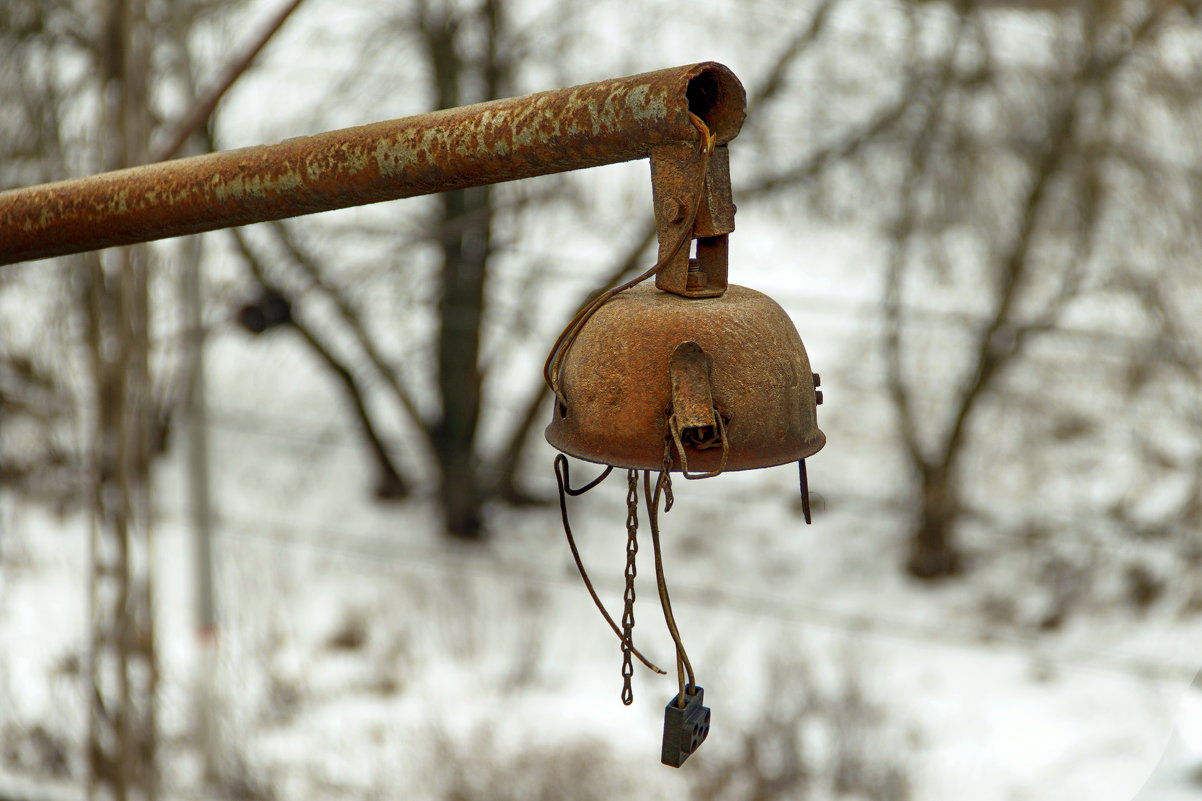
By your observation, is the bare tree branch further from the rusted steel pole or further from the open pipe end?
the open pipe end

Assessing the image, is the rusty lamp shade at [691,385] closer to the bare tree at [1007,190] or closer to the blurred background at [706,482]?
the blurred background at [706,482]

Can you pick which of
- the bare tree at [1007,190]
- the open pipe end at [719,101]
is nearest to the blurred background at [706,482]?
the bare tree at [1007,190]

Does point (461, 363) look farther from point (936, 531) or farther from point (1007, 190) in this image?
point (1007, 190)

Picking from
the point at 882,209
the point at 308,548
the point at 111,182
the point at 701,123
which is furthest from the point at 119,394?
the point at 882,209

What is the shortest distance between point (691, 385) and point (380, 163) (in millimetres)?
543

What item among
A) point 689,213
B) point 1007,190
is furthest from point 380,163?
point 1007,190

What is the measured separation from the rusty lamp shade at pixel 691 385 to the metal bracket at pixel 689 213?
0.10ft

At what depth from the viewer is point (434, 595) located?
957 centimetres

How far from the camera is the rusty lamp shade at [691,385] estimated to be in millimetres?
1698

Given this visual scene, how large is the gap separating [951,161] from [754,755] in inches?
179

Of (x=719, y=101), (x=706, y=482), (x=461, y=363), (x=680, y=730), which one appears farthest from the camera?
(x=461, y=363)

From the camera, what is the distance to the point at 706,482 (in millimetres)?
10023

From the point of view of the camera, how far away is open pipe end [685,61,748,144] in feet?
5.29

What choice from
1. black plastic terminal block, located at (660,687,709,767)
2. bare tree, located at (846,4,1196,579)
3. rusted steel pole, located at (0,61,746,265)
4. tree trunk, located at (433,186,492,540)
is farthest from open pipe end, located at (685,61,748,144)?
tree trunk, located at (433,186,492,540)
